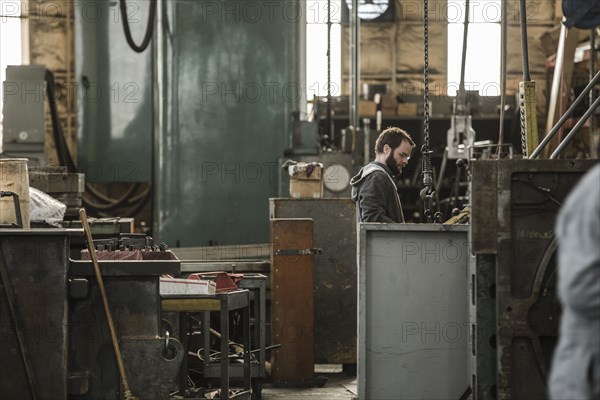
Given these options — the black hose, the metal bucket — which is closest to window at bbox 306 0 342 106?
the black hose

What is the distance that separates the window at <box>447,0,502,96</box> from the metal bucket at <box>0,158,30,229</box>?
30.9 ft

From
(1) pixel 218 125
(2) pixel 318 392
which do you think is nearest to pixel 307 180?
(1) pixel 218 125

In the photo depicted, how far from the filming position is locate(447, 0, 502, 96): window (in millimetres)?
13641

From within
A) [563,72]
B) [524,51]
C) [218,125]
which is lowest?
[218,125]

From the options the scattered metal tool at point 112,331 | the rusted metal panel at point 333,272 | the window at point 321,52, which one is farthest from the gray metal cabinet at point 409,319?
the window at point 321,52

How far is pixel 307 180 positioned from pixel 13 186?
2.51 m

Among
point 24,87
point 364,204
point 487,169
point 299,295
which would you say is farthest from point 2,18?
point 487,169

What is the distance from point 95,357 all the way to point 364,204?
1623mm

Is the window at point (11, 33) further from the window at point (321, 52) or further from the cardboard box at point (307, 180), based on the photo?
the cardboard box at point (307, 180)

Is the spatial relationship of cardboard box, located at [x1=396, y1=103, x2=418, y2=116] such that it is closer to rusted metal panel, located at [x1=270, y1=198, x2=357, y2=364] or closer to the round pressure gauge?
the round pressure gauge

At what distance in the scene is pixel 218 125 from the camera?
310 inches

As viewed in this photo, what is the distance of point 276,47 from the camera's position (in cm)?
794

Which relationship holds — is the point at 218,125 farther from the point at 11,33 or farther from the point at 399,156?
the point at 11,33

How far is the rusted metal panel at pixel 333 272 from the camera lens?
6.76m
